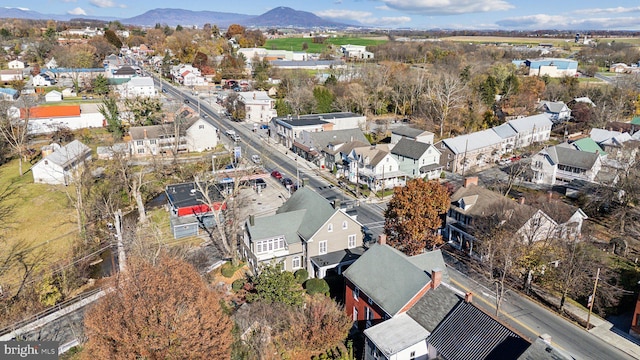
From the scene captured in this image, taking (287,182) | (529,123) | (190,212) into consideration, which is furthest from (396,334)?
(529,123)

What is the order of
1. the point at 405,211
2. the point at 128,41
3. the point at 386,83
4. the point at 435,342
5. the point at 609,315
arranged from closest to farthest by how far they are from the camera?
the point at 435,342
the point at 609,315
the point at 405,211
the point at 386,83
the point at 128,41

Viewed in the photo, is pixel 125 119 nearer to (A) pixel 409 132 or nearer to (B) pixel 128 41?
(A) pixel 409 132

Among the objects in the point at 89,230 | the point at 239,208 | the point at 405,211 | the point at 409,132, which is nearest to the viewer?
the point at 405,211

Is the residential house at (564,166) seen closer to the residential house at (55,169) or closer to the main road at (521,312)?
the main road at (521,312)

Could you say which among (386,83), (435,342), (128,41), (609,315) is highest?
(128,41)

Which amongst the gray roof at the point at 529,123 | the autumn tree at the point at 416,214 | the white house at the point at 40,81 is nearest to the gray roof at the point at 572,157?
the gray roof at the point at 529,123

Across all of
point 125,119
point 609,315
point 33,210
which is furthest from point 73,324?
point 125,119
